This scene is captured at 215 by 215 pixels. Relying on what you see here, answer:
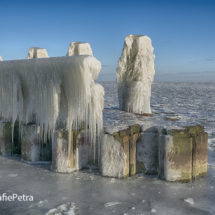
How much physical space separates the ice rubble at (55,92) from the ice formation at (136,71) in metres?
1.81

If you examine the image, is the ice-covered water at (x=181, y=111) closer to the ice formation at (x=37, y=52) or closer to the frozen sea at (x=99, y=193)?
the frozen sea at (x=99, y=193)

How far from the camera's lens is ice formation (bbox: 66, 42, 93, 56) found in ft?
18.6

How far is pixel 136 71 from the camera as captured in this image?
227 inches

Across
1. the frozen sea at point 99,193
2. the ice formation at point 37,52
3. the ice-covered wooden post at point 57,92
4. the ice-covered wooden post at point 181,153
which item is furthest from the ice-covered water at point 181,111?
the ice formation at point 37,52

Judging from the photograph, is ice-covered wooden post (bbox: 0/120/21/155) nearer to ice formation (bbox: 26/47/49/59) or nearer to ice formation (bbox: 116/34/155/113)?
ice formation (bbox: 26/47/49/59)

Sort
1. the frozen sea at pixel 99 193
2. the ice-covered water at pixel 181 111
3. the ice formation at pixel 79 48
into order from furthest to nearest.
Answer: the ice formation at pixel 79 48
the ice-covered water at pixel 181 111
the frozen sea at pixel 99 193

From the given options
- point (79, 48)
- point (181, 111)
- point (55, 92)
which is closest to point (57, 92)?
point (55, 92)

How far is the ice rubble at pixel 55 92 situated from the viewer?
3.91m

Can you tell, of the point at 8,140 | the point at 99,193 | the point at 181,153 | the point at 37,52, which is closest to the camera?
the point at 99,193

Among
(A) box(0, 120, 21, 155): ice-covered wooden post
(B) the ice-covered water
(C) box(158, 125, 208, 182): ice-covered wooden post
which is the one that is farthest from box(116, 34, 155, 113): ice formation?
(A) box(0, 120, 21, 155): ice-covered wooden post

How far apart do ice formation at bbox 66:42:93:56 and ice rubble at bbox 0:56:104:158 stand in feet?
5.45

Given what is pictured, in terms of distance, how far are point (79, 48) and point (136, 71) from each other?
1.44m

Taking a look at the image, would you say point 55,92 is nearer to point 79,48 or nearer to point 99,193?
point 99,193

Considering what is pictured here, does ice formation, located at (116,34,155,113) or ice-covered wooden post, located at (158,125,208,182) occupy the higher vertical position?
ice formation, located at (116,34,155,113)
